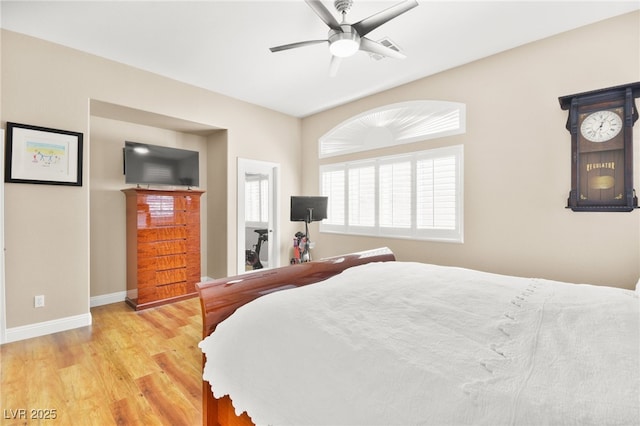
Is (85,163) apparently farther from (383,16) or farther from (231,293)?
(383,16)

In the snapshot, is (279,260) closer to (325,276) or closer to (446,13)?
(325,276)

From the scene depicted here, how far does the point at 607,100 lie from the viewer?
8.46 feet

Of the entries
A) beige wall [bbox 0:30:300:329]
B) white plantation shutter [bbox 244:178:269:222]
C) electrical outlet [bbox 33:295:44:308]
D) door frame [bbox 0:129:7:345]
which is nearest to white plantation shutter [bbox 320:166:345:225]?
white plantation shutter [bbox 244:178:269:222]

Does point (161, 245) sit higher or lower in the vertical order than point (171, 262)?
higher

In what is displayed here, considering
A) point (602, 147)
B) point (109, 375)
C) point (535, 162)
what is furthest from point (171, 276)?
point (602, 147)

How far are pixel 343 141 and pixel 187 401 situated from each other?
3951 millimetres

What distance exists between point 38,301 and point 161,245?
4.14 ft

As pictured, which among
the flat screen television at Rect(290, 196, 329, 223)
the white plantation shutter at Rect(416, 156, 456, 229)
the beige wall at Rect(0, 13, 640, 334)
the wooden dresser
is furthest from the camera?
the flat screen television at Rect(290, 196, 329, 223)

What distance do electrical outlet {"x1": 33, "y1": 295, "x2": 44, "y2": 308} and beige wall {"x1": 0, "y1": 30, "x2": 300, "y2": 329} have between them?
0.11 feet

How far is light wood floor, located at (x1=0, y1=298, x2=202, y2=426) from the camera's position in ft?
5.99

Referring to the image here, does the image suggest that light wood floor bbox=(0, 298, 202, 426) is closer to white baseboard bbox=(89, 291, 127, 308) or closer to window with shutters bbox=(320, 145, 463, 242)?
white baseboard bbox=(89, 291, 127, 308)

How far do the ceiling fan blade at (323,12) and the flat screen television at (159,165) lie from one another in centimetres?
296

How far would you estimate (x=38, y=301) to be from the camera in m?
2.95

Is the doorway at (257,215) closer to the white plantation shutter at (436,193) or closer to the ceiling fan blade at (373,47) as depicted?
the white plantation shutter at (436,193)
